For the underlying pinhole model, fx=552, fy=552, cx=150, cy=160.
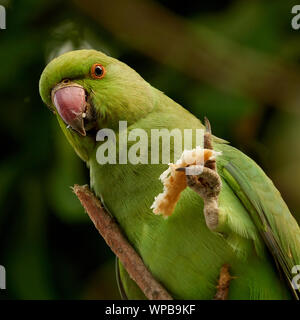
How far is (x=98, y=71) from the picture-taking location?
8.08 ft

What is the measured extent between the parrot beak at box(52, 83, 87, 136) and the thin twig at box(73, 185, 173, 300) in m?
0.27

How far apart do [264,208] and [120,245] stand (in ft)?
2.09

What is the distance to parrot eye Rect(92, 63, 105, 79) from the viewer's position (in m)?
2.45

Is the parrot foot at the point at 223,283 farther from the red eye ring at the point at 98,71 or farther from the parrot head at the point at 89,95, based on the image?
Answer: the red eye ring at the point at 98,71

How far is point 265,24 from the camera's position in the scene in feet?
11.7

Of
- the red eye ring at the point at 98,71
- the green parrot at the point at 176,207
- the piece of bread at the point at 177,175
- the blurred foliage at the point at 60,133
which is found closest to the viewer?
the piece of bread at the point at 177,175

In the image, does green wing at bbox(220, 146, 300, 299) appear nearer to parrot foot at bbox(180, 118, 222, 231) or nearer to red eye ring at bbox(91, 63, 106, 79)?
parrot foot at bbox(180, 118, 222, 231)

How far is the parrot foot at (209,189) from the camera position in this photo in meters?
1.92

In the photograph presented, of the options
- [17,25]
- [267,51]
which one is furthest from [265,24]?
[17,25]

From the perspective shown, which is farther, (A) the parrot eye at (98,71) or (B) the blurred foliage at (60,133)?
(B) the blurred foliage at (60,133)

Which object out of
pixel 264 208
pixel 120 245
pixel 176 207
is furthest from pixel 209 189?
pixel 120 245

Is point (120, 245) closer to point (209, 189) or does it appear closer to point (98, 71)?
point (209, 189)

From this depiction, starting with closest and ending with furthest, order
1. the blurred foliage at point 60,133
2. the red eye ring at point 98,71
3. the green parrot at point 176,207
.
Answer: the green parrot at point 176,207
the red eye ring at point 98,71
the blurred foliage at point 60,133

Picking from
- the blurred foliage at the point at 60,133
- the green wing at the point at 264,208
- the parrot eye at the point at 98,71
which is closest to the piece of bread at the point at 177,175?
the green wing at the point at 264,208
